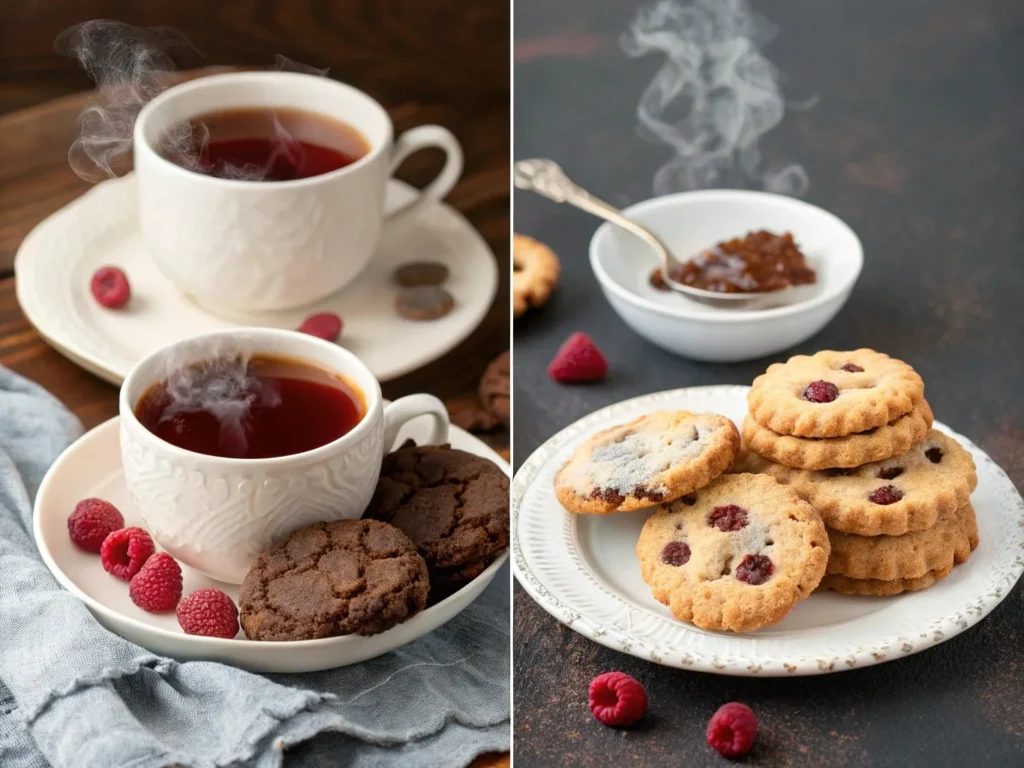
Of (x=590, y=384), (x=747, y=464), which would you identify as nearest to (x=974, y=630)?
(x=747, y=464)

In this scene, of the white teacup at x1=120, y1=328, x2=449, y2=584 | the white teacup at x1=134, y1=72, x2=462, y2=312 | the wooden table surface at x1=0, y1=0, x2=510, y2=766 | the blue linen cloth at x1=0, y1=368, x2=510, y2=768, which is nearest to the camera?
the blue linen cloth at x1=0, y1=368, x2=510, y2=768

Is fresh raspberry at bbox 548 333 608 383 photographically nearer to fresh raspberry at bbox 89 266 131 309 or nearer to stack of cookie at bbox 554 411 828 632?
stack of cookie at bbox 554 411 828 632

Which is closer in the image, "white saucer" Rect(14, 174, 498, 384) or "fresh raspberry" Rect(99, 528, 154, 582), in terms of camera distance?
"fresh raspberry" Rect(99, 528, 154, 582)

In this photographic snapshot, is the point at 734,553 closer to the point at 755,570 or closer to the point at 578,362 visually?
the point at 755,570

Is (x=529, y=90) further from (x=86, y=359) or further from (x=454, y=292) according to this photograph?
(x=86, y=359)

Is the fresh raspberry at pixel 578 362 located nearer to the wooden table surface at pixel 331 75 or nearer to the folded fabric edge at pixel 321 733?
the wooden table surface at pixel 331 75

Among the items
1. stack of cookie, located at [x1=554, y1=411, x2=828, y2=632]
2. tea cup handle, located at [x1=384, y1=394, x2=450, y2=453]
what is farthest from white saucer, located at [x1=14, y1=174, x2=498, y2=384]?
stack of cookie, located at [x1=554, y1=411, x2=828, y2=632]

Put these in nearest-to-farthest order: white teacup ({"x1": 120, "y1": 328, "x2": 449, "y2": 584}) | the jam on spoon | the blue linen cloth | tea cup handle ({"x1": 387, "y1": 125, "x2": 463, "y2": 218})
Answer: the blue linen cloth → white teacup ({"x1": 120, "y1": 328, "x2": 449, "y2": 584}) → tea cup handle ({"x1": 387, "y1": 125, "x2": 463, "y2": 218}) → the jam on spoon
